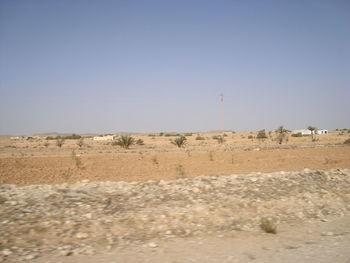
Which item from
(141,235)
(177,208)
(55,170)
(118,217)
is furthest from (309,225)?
(55,170)

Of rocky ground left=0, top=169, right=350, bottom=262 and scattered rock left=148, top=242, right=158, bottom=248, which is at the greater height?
rocky ground left=0, top=169, right=350, bottom=262

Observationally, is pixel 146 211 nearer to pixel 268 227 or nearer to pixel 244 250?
pixel 244 250

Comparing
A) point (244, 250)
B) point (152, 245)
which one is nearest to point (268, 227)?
point (244, 250)

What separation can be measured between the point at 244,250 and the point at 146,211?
8.85 feet

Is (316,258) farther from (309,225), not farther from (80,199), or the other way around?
(80,199)

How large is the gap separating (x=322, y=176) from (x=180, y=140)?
32.1m

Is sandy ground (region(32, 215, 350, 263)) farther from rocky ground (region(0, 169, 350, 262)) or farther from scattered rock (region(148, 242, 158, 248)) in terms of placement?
rocky ground (region(0, 169, 350, 262))

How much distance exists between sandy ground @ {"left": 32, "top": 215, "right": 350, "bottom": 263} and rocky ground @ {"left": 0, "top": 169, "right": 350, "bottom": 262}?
248 millimetres

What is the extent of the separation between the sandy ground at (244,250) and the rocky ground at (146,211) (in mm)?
248

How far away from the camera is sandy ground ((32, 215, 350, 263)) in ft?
17.3

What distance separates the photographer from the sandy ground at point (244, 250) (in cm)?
528

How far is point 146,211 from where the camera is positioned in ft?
25.1

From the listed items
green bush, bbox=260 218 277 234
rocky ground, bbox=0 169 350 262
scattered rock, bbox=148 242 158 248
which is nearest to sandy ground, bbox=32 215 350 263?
scattered rock, bbox=148 242 158 248

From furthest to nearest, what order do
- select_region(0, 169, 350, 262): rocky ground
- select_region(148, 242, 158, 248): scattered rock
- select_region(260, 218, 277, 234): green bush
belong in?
select_region(260, 218, 277, 234): green bush
select_region(0, 169, 350, 262): rocky ground
select_region(148, 242, 158, 248): scattered rock
